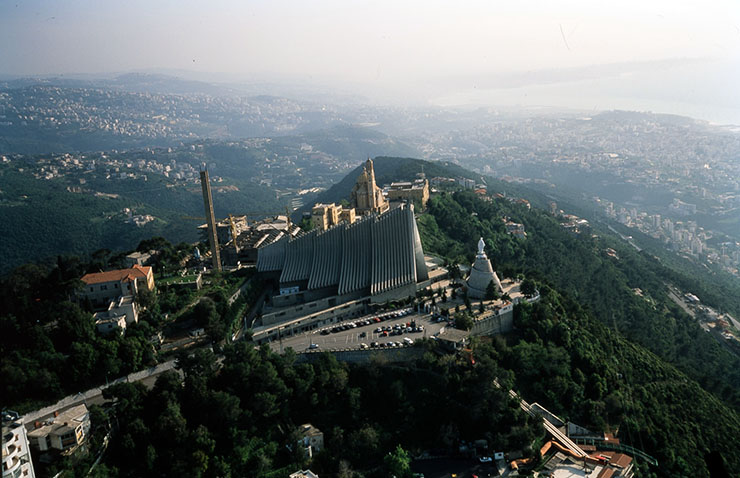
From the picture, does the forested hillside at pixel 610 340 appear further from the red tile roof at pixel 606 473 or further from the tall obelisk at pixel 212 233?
the tall obelisk at pixel 212 233

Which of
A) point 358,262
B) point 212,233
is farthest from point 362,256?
point 212,233

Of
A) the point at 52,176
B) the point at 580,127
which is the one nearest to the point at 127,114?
the point at 52,176

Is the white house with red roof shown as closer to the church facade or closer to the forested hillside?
the church facade

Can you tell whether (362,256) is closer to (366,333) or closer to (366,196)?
(366,333)

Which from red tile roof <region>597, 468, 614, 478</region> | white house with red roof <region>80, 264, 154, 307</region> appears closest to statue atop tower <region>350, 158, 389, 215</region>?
white house with red roof <region>80, 264, 154, 307</region>

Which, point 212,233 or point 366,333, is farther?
point 212,233

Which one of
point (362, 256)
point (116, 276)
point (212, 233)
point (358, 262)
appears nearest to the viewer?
point (116, 276)
